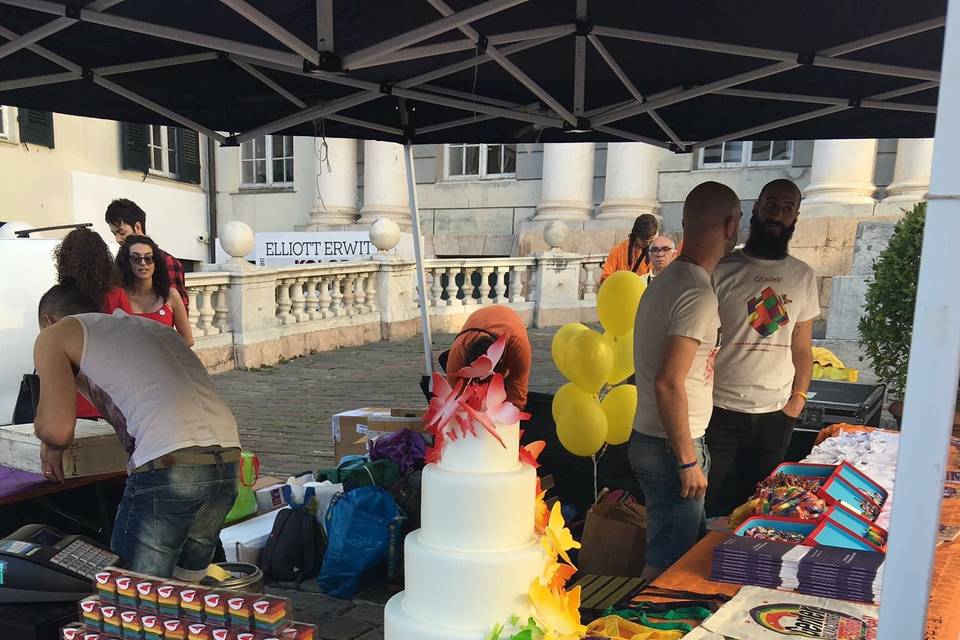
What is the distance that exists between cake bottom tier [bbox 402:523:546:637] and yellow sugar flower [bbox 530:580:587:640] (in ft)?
0.07

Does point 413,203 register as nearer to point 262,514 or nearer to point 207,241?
point 262,514

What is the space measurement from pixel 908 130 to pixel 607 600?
12.7 ft

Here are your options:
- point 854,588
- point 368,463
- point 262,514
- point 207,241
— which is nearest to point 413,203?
point 368,463

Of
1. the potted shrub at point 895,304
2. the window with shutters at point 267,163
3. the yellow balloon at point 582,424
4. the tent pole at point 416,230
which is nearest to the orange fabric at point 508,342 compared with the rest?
the yellow balloon at point 582,424

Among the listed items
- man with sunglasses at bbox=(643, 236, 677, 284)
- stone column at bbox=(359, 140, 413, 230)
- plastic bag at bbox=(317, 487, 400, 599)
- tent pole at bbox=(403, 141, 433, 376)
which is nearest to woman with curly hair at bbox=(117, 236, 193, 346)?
plastic bag at bbox=(317, 487, 400, 599)

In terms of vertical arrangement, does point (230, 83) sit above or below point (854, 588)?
above

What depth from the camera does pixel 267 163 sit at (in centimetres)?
1728

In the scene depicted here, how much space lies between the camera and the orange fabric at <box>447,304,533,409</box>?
3584 mm

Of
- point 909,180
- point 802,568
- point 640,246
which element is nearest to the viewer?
point 802,568

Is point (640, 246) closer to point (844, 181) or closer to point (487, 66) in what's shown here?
→ point (487, 66)

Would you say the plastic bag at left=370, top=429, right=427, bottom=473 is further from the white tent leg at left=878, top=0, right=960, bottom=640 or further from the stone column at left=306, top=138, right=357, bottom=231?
the stone column at left=306, top=138, right=357, bottom=231

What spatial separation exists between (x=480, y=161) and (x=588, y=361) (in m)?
12.7

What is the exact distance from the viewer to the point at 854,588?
1.74 metres

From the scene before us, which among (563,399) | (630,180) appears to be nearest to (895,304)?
(563,399)
